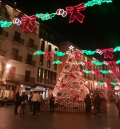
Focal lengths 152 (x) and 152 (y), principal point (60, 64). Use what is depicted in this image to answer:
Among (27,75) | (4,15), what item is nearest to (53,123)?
(27,75)

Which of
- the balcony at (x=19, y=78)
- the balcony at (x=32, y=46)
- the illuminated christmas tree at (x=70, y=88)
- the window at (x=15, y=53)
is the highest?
the balcony at (x=32, y=46)

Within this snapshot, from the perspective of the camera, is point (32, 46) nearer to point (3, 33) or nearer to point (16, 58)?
point (16, 58)

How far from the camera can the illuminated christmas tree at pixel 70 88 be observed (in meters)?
14.3

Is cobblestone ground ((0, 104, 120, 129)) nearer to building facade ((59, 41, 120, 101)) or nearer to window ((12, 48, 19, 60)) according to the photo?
window ((12, 48, 19, 60))

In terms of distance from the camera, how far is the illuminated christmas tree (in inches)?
562

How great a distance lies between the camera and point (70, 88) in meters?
14.7

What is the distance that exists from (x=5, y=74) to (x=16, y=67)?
110 inches

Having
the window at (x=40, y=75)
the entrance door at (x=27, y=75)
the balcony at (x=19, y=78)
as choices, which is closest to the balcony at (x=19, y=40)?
the entrance door at (x=27, y=75)

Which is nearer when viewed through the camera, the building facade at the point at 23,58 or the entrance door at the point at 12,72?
the building facade at the point at 23,58

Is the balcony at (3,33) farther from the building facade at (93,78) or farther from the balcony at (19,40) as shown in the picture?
the building facade at (93,78)

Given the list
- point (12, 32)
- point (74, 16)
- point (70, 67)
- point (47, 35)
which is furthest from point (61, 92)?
point (47, 35)

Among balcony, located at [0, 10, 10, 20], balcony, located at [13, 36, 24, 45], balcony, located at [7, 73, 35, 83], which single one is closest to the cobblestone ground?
balcony, located at [7, 73, 35, 83]

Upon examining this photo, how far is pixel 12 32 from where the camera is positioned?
Answer: 26844 millimetres

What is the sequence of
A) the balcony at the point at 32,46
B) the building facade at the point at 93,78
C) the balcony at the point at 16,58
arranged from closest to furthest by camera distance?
the balcony at the point at 16,58 < the balcony at the point at 32,46 < the building facade at the point at 93,78
